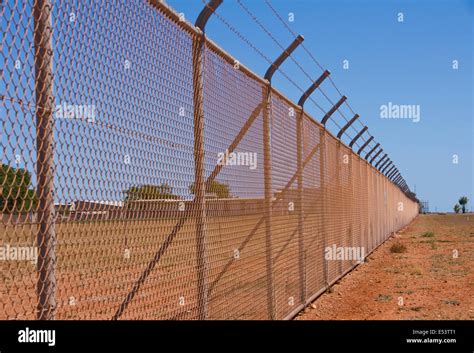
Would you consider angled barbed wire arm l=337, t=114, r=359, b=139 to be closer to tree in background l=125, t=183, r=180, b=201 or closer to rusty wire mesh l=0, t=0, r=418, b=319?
rusty wire mesh l=0, t=0, r=418, b=319

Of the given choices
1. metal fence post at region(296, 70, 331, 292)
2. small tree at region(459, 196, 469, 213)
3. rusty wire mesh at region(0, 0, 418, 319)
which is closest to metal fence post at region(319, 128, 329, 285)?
metal fence post at region(296, 70, 331, 292)

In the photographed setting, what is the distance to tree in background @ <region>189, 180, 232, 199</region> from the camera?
446cm

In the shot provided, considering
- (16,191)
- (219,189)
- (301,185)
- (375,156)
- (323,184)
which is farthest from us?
(375,156)

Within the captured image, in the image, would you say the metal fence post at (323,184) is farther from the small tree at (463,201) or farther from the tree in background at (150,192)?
the small tree at (463,201)

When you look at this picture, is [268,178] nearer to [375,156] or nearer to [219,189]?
[219,189]

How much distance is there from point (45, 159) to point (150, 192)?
1013 mm

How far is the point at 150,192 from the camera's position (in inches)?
138

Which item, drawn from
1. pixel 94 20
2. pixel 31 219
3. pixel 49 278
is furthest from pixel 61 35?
pixel 49 278

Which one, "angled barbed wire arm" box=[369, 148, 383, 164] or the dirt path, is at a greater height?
"angled barbed wire arm" box=[369, 148, 383, 164]

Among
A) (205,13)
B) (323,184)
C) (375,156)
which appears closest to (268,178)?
(205,13)

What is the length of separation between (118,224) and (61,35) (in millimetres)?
954

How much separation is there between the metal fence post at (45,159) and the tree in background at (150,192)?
680 millimetres

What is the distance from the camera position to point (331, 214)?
9.65 m

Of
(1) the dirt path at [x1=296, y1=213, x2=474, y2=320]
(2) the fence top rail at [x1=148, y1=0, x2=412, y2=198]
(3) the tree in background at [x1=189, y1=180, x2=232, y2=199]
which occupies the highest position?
(2) the fence top rail at [x1=148, y1=0, x2=412, y2=198]
